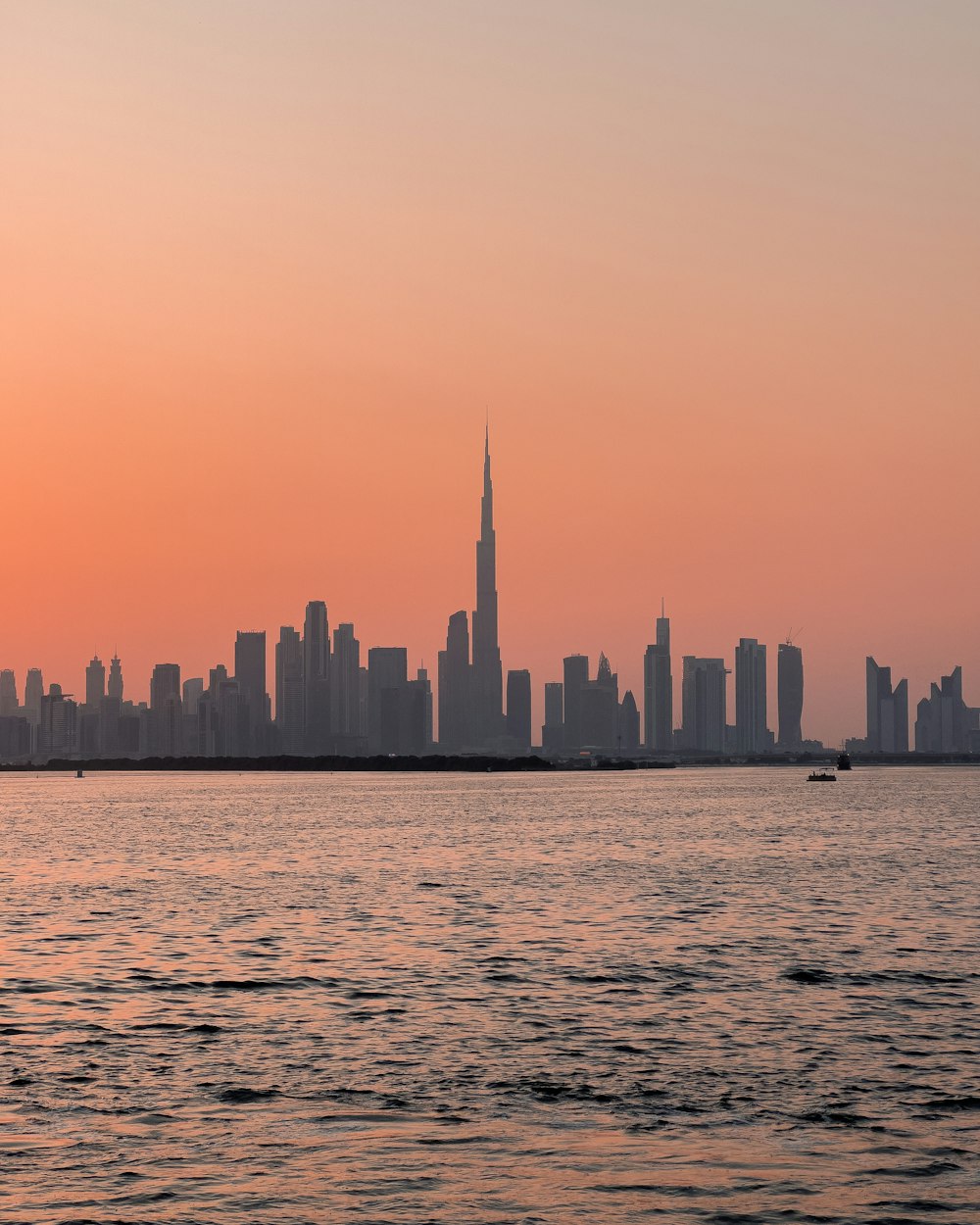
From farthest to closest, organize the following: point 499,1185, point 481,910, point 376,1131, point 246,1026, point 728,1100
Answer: point 481,910, point 246,1026, point 728,1100, point 376,1131, point 499,1185

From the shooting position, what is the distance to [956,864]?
8675cm

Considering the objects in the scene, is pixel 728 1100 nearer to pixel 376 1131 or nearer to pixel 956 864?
pixel 376 1131

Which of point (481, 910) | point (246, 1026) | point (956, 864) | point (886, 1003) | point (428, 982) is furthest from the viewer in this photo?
point (956, 864)

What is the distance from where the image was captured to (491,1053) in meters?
30.5

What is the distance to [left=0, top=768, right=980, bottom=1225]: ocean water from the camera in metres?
20.5

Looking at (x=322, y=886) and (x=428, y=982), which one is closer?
(x=428, y=982)

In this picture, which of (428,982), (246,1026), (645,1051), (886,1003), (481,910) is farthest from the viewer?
(481,910)

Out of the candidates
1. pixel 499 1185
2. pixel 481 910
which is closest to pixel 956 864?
pixel 481 910

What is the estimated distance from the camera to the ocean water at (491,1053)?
20.5 metres

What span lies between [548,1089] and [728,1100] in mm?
3374

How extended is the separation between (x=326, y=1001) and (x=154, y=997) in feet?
15.7

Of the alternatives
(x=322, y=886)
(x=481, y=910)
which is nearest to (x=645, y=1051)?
(x=481, y=910)

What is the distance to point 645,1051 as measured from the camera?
1206 inches

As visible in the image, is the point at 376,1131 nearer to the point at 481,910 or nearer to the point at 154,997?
the point at 154,997
